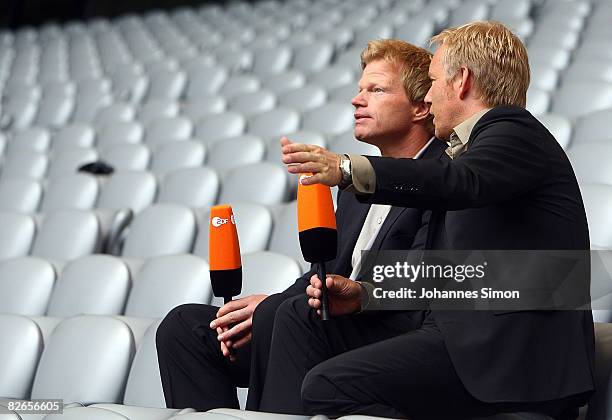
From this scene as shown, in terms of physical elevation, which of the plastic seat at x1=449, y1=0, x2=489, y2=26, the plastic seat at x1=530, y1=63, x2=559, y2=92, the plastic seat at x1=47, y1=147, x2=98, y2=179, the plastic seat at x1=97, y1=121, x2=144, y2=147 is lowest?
the plastic seat at x1=47, y1=147, x2=98, y2=179

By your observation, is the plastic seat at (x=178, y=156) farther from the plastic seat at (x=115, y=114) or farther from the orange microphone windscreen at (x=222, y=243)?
the orange microphone windscreen at (x=222, y=243)

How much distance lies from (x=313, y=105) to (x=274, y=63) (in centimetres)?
109

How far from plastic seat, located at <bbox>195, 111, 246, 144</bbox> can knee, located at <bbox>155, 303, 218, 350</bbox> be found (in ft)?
6.36

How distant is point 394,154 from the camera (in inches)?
55.8

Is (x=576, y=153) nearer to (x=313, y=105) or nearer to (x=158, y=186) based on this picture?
(x=158, y=186)

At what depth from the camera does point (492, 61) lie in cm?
109

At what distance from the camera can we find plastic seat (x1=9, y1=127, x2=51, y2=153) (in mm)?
3732

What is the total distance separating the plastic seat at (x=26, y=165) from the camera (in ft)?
10.9

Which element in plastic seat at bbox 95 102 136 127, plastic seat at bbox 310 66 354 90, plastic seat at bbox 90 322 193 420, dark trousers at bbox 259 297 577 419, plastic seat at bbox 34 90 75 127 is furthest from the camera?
plastic seat at bbox 34 90 75 127

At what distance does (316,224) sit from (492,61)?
0.28 m

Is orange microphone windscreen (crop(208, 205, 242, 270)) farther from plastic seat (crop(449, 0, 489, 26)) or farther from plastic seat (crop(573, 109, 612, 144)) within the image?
plastic seat (crop(449, 0, 489, 26))

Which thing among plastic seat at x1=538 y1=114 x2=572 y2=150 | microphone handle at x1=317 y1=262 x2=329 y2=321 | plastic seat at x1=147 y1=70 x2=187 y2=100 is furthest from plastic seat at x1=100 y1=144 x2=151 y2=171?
microphone handle at x1=317 y1=262 x2=329 y2=321

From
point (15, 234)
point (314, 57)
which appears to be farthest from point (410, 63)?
point (314, 57)

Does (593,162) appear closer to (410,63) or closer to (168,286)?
(410,63)
